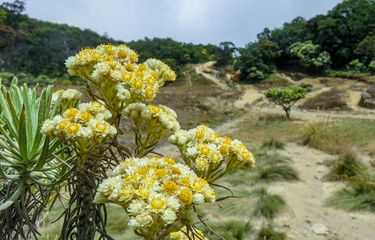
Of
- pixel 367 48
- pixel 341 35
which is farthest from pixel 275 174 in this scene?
pixel 341 35

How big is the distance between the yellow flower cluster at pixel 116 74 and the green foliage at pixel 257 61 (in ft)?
135

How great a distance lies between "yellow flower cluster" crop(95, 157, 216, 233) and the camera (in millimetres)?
1289

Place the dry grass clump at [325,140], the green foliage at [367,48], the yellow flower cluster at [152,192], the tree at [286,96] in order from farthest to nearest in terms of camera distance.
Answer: the green foliage at [367,48] < the tree at [286,96] < the dry grass clump at [325,140] < the yellow flower cluster at [152,192]

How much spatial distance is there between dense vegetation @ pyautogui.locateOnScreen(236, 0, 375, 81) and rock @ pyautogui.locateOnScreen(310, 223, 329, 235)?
3584 centimetres

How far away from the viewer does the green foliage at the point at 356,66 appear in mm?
39400

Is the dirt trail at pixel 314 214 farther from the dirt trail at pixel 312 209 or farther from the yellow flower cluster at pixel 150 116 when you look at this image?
the yellow flower cluster at pixel 150 116

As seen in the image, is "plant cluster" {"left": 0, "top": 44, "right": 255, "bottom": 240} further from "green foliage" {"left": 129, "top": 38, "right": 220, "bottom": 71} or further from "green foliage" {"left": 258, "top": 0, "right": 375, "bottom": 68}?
"green foliage" {"left": 129, "top": 38, "right": 220, "bottom": 71}

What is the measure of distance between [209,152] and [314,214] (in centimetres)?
670

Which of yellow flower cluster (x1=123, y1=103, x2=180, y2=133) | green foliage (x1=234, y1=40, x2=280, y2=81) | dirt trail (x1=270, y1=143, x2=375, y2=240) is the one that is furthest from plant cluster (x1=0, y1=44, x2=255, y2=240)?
green foliage (x1=234, y1=40, x2=280, y2=81)

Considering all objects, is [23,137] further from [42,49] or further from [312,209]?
[42,49]

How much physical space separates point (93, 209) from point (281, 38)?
174 feet

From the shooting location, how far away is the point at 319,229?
271 inches

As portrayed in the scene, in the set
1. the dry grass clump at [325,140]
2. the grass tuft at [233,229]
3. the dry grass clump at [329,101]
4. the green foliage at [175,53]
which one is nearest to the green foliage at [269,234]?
the grass tuft at [233,229]

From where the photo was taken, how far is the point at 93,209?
1851 millimetres
